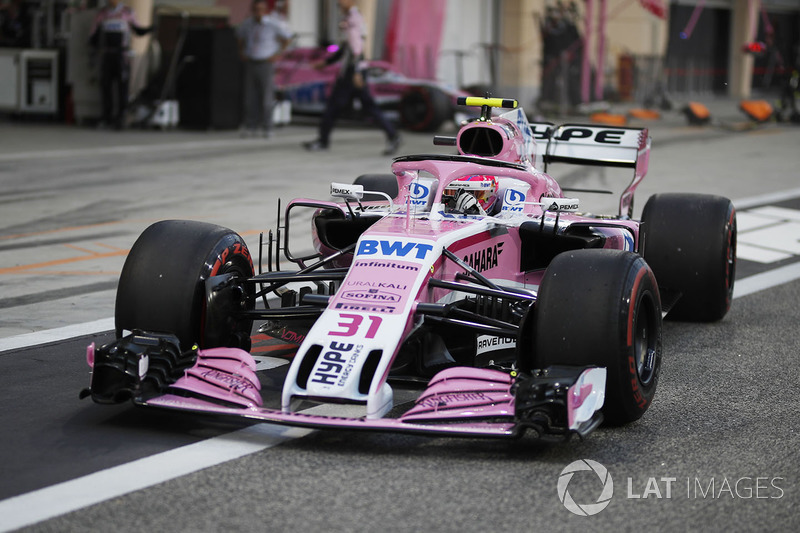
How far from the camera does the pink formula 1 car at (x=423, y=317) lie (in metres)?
4.71

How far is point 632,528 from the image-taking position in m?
4.06

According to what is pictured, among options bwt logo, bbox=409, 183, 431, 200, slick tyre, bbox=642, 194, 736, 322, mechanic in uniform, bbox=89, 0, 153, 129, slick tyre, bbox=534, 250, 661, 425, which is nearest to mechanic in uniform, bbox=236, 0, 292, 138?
mechanic in uniform, bbox=89, 0, 153, 129

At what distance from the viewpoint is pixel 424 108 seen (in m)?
19.5

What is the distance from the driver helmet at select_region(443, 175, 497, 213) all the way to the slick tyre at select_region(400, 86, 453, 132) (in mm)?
12853

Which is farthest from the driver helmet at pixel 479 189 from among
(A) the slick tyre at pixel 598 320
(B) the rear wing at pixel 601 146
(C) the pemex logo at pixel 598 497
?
(C) the pemex logo at pixel 598 497

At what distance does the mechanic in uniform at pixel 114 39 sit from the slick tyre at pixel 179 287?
13.1 metres

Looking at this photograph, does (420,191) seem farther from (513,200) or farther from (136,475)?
(136,475)

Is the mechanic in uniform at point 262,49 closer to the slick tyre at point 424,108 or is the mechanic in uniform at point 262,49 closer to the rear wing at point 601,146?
the slick tyre at point 424,108

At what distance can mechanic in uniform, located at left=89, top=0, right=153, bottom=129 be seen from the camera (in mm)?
18000

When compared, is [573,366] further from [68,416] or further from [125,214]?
[125,214]

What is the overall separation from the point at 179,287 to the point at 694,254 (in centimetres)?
349

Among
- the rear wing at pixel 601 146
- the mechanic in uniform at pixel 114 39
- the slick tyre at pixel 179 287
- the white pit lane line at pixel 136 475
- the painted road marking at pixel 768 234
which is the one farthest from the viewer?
the mechanic in uniform at pixel 114 39

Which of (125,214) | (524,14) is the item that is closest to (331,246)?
(125,214)

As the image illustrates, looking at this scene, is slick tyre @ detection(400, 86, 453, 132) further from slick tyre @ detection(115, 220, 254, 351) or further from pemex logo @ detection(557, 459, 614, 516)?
pemex logo @ detection(557, 459, 614, 516)
